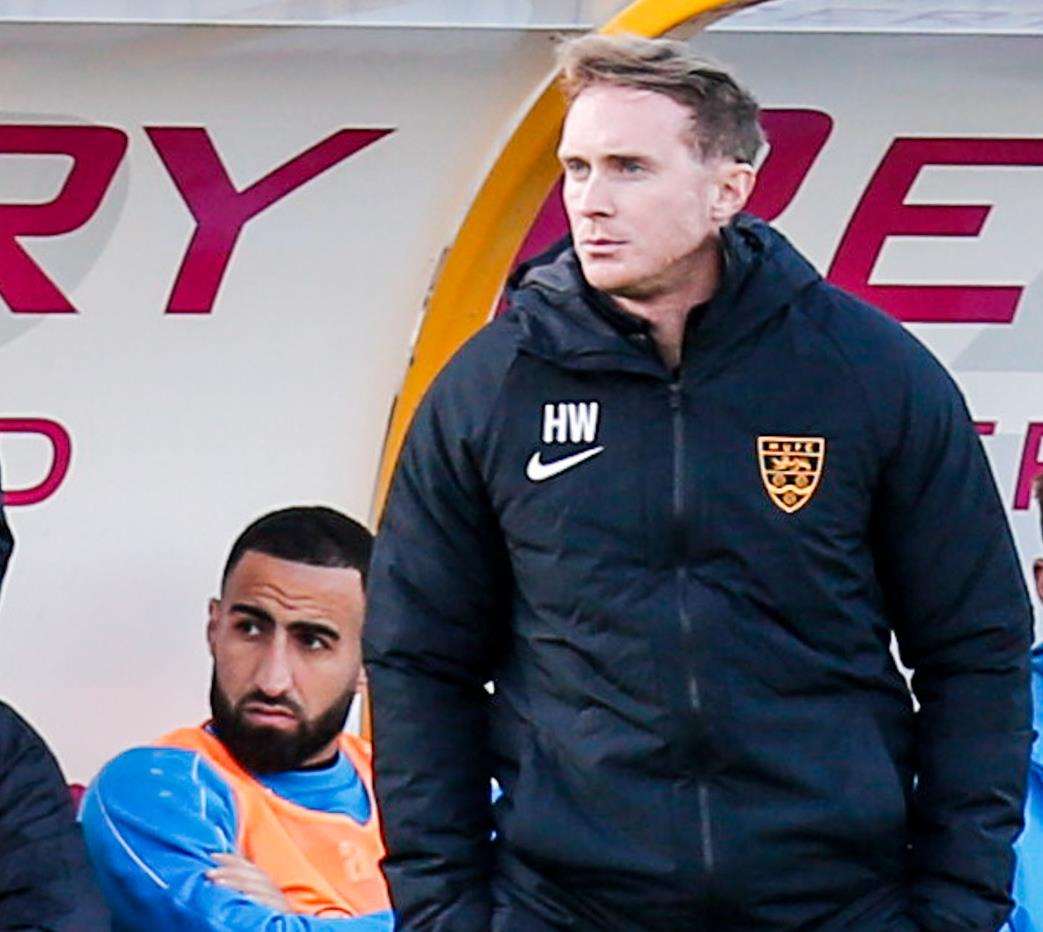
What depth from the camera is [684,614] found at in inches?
94.2

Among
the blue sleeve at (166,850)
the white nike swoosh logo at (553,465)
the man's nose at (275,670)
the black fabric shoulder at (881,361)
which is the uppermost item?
the black fabric shoulder at (881,361)

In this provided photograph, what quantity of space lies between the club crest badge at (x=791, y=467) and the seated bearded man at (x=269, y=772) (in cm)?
115

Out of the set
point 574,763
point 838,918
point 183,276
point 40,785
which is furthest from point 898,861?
point 183,276

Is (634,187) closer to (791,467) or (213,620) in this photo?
(791,467)

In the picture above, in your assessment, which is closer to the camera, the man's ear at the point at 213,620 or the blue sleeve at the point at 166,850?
the blue sleeve at the point at 166,850

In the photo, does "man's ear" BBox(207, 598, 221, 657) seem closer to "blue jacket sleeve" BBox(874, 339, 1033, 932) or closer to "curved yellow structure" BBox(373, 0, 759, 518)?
"curved yellow structure" BBox(373, 0, 759, 518)

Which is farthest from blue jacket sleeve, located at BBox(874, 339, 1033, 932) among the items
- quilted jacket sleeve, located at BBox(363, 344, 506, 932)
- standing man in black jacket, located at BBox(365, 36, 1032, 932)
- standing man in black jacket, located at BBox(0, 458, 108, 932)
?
standing man in black jacket, located at BBox(0, 458, 108, 932)

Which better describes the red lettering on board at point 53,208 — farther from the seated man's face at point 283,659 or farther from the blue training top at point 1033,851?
the blue training top at point 1033,851

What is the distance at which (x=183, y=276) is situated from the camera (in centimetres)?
360

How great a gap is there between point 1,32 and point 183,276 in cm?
39

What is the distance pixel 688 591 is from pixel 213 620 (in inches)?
51.5

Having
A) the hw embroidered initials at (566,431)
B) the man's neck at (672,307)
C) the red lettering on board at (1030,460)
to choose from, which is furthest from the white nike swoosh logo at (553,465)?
the red lettering on board at (1030,460)

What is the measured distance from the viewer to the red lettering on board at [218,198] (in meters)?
3.59

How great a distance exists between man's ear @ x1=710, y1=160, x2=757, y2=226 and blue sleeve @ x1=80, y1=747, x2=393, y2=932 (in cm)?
124
